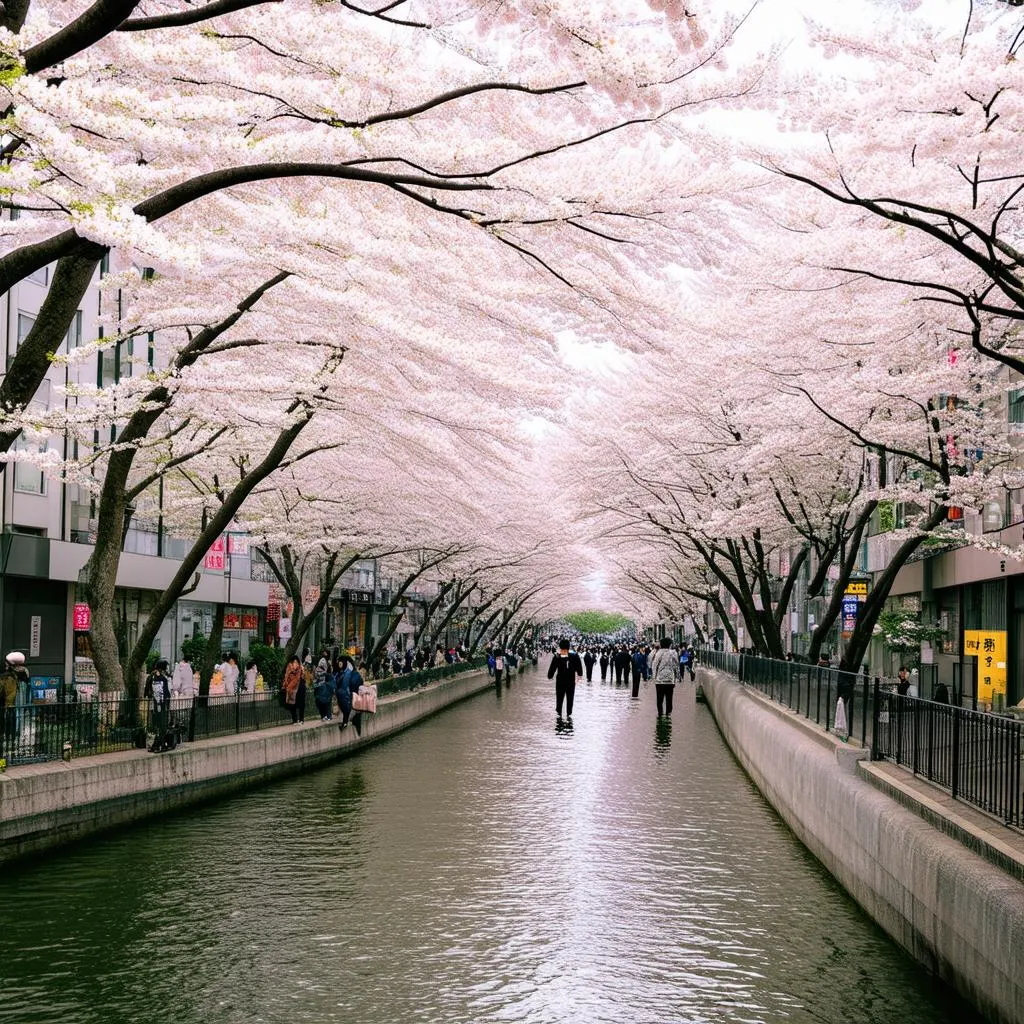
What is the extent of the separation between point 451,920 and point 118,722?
882cm

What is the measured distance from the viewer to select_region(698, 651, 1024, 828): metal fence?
987cm

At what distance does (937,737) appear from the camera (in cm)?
1225

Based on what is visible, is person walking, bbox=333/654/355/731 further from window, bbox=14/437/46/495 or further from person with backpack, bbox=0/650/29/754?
window, bbox=14/437/46/495

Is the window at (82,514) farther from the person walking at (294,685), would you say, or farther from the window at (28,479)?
the person walking at (294,685)

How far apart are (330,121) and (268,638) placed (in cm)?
5564

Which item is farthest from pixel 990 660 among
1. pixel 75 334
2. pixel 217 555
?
pixel 75 334

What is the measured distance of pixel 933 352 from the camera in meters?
22.2

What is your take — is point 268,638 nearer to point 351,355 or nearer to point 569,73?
point 351,355

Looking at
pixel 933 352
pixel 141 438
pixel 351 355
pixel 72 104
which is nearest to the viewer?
pixel 72 104

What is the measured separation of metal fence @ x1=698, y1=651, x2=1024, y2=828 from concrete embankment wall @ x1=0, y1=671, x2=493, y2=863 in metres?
9.71

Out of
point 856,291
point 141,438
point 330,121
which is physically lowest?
point 141,438

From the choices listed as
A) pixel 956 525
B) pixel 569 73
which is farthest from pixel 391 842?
pixel 956 525

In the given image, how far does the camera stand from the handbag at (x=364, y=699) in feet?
98.3

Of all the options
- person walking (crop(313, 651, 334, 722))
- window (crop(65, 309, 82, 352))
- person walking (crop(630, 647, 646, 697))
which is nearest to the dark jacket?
person walking (crop(313, 651, 334, 722))
